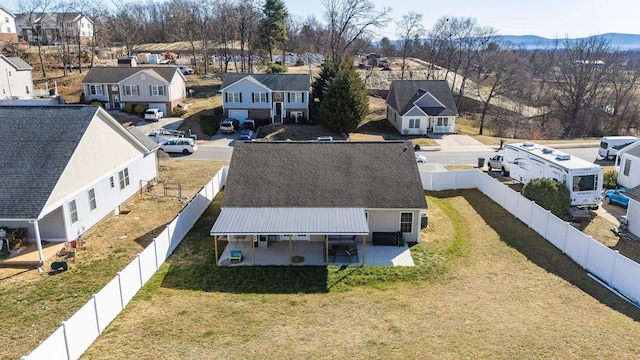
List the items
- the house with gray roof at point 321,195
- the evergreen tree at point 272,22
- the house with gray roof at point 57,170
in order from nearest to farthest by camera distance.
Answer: the house with gray roof at point 57,170, the house with gray roof at point 321,195, the evergreen tree at point 272,22

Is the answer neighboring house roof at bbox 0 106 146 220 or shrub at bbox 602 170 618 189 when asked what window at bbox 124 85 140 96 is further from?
shrub at bbox 602 170 618 189

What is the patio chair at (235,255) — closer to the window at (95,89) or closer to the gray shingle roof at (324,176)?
the gray shingle roof at (324,176)

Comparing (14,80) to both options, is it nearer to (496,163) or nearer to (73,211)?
(73,211)

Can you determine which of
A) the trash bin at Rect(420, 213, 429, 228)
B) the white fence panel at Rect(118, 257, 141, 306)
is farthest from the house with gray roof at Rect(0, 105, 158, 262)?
the trash bin at Rect(420, 213, 429, 228)

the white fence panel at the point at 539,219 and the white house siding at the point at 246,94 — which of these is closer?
the white fence panel at the point at 539,219

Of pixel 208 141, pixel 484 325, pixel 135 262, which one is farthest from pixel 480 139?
pixel 135 262

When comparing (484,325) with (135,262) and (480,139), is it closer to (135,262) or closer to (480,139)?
(135,262)

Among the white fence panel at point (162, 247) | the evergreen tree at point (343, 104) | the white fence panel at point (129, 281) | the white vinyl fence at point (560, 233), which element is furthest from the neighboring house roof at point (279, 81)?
the white fence panel at point (129, 281)
